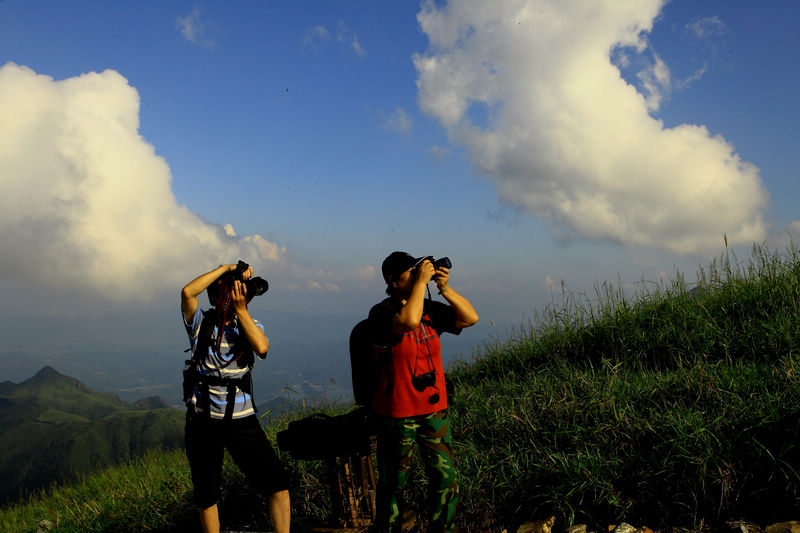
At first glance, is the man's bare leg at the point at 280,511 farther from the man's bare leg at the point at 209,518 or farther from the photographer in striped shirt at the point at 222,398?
the man's bare leg at the point at 209,518

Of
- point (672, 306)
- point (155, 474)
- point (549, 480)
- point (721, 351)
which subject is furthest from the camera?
point (672, 306)

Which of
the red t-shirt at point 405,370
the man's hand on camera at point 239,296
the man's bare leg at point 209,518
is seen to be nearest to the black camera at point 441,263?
the red t-shirt at point 405,370

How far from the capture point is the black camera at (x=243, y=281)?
145 inches

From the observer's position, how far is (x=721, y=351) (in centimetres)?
592

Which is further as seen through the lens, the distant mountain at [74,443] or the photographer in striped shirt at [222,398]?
the distant mountain at [74,443]

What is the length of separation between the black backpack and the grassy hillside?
1.50 m

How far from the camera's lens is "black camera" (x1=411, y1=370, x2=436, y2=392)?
3314mm

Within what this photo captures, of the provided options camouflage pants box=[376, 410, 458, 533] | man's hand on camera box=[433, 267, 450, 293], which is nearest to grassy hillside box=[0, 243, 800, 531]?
camouflage pants box=[376, 410, 458, 533]

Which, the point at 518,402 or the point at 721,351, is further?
the point at 721,351

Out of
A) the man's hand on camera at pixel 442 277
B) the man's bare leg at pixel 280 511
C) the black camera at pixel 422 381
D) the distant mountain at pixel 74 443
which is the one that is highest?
the man's hand on camera at pixel 442 277

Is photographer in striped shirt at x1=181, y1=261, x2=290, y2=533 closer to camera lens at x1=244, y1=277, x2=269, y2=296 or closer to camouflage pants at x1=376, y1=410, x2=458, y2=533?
camera lens at x1=244, y1=277, x2=269, y2=296

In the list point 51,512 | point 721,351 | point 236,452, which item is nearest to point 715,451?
point 721,351

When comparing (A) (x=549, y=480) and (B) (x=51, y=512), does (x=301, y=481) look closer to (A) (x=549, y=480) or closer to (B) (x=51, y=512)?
(A) (x=549, y=480)

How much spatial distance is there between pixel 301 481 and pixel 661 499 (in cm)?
343
